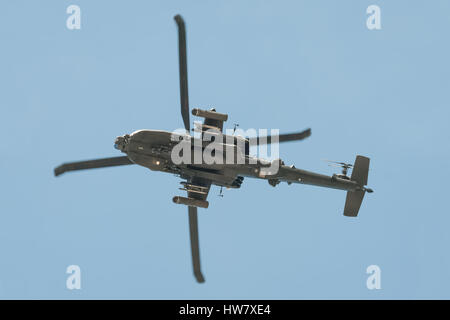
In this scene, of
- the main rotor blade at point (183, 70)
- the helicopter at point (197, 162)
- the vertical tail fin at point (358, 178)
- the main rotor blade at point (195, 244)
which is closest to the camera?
the main rotor blade at point (183, 70)

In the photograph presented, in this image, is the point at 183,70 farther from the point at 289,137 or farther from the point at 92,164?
the point at 92,164

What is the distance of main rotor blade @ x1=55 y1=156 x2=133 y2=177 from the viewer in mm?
27734

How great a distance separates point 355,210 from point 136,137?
10.9m

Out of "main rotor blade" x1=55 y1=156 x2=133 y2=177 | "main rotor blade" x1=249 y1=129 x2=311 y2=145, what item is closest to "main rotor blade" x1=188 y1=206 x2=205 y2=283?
"main rotor blade" x1=55 y1=156 x2=133 y2=177

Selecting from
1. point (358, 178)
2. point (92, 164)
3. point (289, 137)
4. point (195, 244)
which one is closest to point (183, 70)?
point (289, 137)

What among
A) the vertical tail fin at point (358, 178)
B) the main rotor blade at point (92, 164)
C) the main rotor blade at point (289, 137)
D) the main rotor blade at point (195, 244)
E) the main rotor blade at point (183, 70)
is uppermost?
the main rotor blade at point (183, 70)

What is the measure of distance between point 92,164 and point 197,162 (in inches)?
183

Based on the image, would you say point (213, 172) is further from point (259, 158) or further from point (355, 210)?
point (355, 210)

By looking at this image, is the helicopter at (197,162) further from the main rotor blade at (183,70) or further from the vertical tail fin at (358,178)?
the vertical tail fin at (358,178)

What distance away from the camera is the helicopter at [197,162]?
27.1 metres

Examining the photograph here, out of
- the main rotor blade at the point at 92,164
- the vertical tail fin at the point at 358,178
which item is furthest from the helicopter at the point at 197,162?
the vertical tail fin at the point at 358,178

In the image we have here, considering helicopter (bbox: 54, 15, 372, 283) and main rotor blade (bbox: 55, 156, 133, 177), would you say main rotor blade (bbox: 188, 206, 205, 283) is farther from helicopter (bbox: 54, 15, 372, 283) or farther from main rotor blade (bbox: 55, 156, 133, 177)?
main rotor blade (bbox: 55, 156, 133, 177)

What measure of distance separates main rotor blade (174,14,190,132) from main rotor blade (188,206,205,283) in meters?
4.00

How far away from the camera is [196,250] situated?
95.3 ft
